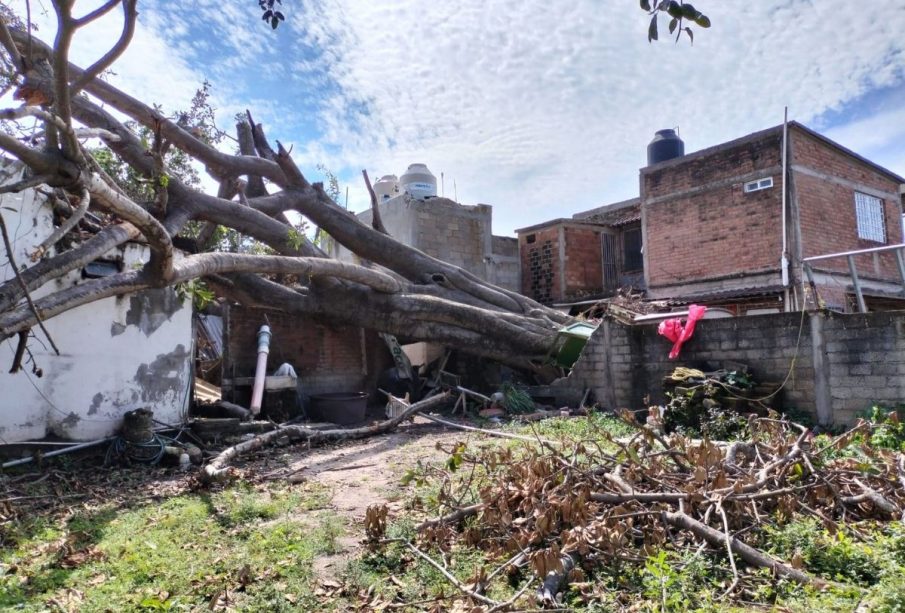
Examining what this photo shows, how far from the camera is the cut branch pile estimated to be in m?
3.14

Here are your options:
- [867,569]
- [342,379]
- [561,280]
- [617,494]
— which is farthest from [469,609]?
[561,280]

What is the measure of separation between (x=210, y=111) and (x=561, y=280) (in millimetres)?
9452

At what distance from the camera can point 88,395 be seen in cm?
708

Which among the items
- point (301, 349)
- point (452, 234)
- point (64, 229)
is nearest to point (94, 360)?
point (64, 229)

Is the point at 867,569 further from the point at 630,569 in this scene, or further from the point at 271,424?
the point at 271,424

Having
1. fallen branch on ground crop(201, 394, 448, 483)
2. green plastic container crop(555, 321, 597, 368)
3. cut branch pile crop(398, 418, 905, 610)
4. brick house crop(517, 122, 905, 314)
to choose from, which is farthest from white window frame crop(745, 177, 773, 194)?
cut branch pile crop(398, 418, 905, 610)

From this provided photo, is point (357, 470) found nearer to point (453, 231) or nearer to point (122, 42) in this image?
point (122, 42)

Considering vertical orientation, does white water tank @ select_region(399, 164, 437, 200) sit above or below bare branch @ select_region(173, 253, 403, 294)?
above

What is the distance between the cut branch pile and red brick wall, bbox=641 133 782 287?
948 centimetres

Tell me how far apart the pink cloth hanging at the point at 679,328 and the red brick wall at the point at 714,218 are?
5.34 meters

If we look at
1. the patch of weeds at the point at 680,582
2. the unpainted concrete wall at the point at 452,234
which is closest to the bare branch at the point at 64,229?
the patch of weeds at the point at 680,582

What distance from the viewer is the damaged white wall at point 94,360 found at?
21.5 feet

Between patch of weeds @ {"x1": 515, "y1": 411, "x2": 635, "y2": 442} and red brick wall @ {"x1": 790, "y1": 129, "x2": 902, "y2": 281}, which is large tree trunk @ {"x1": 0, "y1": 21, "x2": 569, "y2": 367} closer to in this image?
patch of weeds @ {"x1": 515, "y1": 411, "x2": 635, "y2": 442}

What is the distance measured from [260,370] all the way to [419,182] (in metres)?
8.54
